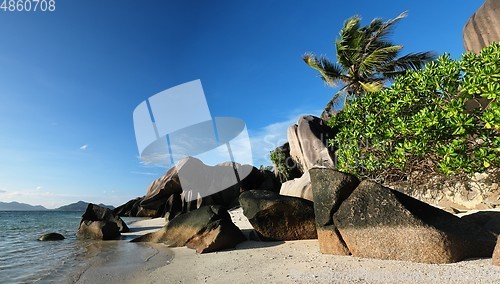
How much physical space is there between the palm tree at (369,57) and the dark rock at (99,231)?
58.9ft

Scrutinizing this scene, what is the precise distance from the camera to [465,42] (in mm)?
17000

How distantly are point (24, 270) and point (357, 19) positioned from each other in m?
22.9

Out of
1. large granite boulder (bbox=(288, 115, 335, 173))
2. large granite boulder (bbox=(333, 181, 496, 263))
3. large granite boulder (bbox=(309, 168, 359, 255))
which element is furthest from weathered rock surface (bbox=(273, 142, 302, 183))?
large granite boulder (bbox=(333, 181, 496, 263))

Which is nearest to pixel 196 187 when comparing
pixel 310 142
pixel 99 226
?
pixel 310 142

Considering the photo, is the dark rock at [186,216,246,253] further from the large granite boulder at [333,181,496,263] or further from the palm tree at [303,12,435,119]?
the palm tree at [303,12,435,119]

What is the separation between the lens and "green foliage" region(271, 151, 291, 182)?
2662 cm

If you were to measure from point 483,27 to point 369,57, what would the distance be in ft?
21.4

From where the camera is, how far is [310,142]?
861 inches

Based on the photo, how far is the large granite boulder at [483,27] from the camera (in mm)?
15133

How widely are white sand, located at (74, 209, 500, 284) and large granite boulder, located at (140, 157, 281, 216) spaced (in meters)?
18.2

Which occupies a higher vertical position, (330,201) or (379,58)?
(379,58)

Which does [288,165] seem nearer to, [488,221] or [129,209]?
[488,221]

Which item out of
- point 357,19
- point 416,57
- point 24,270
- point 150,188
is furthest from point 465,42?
point 150,188

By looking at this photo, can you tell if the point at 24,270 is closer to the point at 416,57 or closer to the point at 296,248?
the point at 296,248
